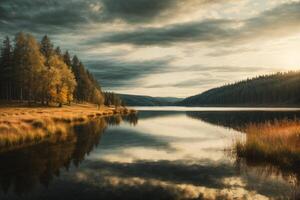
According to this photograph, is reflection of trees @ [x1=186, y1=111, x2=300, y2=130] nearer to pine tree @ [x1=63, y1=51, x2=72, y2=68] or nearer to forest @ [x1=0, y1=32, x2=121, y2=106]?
forest @ [x1=0, y1=32, x2=121, y2=106]

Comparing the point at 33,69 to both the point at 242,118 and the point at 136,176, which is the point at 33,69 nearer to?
the point at 242,118

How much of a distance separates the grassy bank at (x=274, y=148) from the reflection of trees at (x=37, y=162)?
9.83m

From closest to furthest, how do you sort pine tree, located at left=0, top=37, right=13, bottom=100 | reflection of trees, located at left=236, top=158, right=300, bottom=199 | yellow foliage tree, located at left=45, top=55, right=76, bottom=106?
reflection of trees, located at left=236, top=158, right=300, bottom=199
yellow foliage tree, located at left=45, top=55, right=76, bottom=106
pine tree, located at left=0, top=37, right=13, bottom=100

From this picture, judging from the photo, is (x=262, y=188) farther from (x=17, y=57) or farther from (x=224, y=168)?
(x=17, y=57)

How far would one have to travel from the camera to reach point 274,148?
58.4 feet

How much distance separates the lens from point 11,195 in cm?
1148

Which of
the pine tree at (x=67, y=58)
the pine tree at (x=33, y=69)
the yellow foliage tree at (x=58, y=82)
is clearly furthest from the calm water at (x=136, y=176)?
the pine tree at (x=67, y=58)

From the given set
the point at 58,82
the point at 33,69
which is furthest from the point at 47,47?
the point at 58,82

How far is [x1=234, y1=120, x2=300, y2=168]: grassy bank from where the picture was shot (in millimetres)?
16300

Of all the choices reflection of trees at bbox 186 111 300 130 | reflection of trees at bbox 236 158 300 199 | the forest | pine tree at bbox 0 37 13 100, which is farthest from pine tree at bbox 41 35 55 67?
reflection of trees at bbox 236 158 300 199

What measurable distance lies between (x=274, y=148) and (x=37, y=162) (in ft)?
43.1

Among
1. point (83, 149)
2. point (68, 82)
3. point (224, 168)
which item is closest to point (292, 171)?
point (224, 168)

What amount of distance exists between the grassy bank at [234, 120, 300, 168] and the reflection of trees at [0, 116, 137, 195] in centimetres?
983

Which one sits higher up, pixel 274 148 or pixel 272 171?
pixel 274 148
